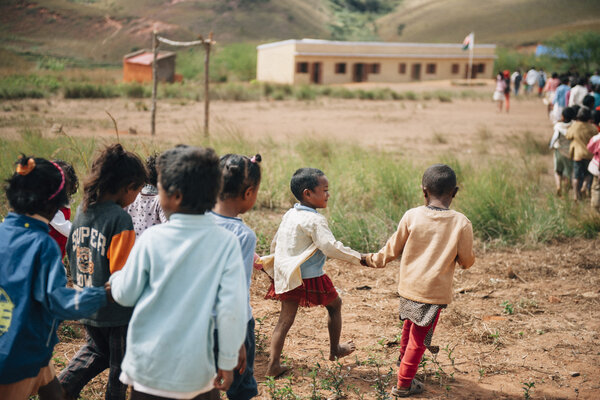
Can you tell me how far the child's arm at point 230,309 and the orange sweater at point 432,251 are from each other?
1.27 m

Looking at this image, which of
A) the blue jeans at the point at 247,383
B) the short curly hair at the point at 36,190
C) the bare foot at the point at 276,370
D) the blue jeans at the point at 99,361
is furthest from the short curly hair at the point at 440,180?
the short curly hair at the point at 36,190

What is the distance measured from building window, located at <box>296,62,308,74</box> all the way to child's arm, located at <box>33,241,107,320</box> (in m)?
37.9

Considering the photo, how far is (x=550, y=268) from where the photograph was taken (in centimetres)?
528

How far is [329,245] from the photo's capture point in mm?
2941

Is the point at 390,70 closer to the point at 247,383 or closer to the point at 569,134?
the point at 569,134

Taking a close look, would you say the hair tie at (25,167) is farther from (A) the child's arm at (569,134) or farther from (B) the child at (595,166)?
(A) the child's arm at (569,134)

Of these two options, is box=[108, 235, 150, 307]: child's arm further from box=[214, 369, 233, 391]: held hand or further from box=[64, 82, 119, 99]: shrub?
box=[64, 82, 119, 99]: shrub

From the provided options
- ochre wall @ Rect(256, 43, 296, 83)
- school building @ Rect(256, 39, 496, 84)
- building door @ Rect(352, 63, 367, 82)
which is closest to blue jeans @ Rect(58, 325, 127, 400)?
school building @ Rect(256, 39, 496, 84)

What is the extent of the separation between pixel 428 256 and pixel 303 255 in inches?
26.8

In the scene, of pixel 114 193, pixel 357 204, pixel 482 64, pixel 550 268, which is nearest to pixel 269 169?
Answer: pixel 357 204

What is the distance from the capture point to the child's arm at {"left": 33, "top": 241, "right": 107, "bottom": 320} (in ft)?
6.31

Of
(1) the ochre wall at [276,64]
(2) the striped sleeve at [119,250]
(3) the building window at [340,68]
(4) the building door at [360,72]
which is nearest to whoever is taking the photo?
(2) the striped sleeve at [119,250]

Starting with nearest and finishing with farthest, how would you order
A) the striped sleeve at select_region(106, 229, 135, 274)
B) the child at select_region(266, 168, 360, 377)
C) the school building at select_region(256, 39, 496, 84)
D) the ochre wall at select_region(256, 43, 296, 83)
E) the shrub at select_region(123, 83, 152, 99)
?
the striped sleeve at select_region(106, 229, 135, 274)
the child at select_region(266, 168, 360, 377)
the shrub at select_region(123, 83, 152, 99)
the ochre wall at select_region(256, 43, 296, 83)
the school building at select_region(256, 39, 496, 84)

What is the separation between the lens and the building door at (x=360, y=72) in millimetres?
41688
